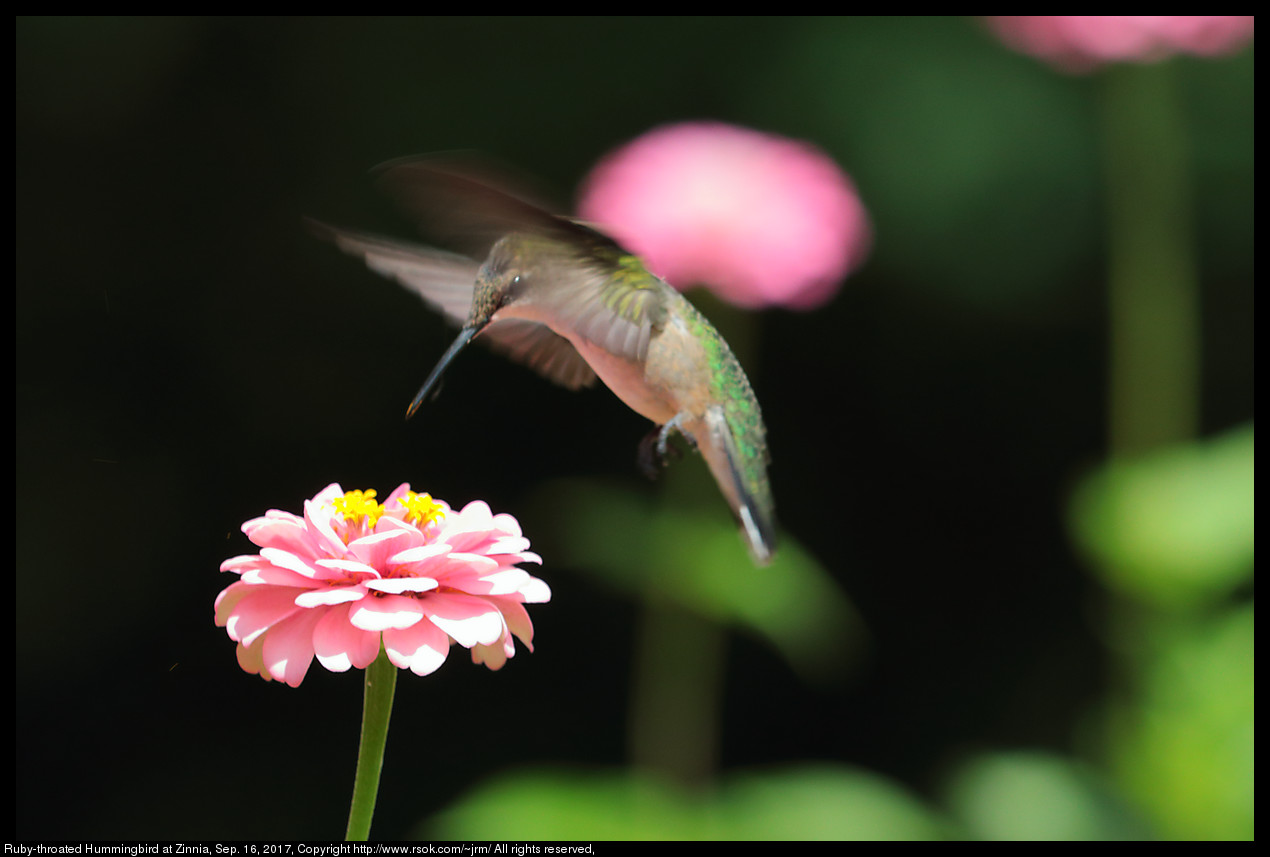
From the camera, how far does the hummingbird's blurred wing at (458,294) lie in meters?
0.76

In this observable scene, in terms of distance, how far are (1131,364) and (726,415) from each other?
3.17 feet

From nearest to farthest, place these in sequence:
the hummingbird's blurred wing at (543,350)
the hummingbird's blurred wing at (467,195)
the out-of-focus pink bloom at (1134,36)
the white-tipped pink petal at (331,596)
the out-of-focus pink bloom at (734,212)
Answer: the white-tipped pink petal at (331,596) → the hummingbird's blurred wing at (467,195) → the hummingbird's blurred wing at (543,350) → the out-of-focus pink bloom at (734,212) → the out-of-focus pink bloom at (1134,36)

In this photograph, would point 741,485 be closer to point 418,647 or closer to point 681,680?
point 418,647

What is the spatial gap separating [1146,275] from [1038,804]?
2.34ft

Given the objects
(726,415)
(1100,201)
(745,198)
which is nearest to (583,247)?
(726,415)

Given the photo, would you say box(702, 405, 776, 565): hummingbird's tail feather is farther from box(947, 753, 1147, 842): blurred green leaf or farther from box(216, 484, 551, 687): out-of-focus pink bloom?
box(947, 753, 1147, 842): blurred green leaf

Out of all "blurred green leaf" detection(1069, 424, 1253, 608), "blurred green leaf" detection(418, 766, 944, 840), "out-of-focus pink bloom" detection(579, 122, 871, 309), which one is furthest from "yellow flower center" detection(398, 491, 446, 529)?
"blurred green leaf" detection(1069, 424, 1253, 608)

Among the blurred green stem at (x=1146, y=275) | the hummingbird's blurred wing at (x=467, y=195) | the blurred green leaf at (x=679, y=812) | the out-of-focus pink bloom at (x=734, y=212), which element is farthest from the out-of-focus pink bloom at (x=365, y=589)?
the blurred green stem at (x=1146, y=275)

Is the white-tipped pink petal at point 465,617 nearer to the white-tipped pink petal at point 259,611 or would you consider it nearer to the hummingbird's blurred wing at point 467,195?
the white-tipped pink petal at point 259,611

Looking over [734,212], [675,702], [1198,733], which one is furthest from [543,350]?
[1198,733]

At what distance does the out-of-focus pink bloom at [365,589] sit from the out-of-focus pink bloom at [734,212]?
868mm

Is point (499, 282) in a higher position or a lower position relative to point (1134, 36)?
lower

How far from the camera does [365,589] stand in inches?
18.8

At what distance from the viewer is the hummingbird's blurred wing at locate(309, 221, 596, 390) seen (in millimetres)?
761
